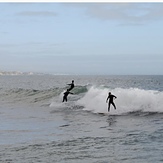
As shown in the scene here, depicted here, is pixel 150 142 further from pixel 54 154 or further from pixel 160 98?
pixel 160 98

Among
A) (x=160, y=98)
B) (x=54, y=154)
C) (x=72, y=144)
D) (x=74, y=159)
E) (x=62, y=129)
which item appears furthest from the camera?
(x=160, y=98)

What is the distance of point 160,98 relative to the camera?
2488cm

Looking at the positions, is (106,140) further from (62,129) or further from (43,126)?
(43,126)

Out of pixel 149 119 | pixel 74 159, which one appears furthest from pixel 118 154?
pixel 149 119

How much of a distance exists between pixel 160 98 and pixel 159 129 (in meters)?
10.0

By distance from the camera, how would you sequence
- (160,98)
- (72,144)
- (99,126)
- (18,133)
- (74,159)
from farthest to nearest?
(160,98), (99,126), (18,133), (72,144), (74,159)

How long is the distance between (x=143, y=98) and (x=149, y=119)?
6.75m

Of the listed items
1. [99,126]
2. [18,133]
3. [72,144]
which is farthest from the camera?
[99,126]

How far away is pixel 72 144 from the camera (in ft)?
40.2

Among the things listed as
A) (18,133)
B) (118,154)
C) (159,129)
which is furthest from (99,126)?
(118,154)

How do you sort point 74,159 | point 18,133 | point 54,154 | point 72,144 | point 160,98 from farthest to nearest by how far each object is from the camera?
point 160,98 → point 18,133 → point 72,144 → point 54,154 → point 74,159

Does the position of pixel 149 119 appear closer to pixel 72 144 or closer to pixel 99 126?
pixel 99 126

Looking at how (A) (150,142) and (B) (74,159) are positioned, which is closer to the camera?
(B) (74,159)

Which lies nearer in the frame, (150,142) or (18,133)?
(150,142)
